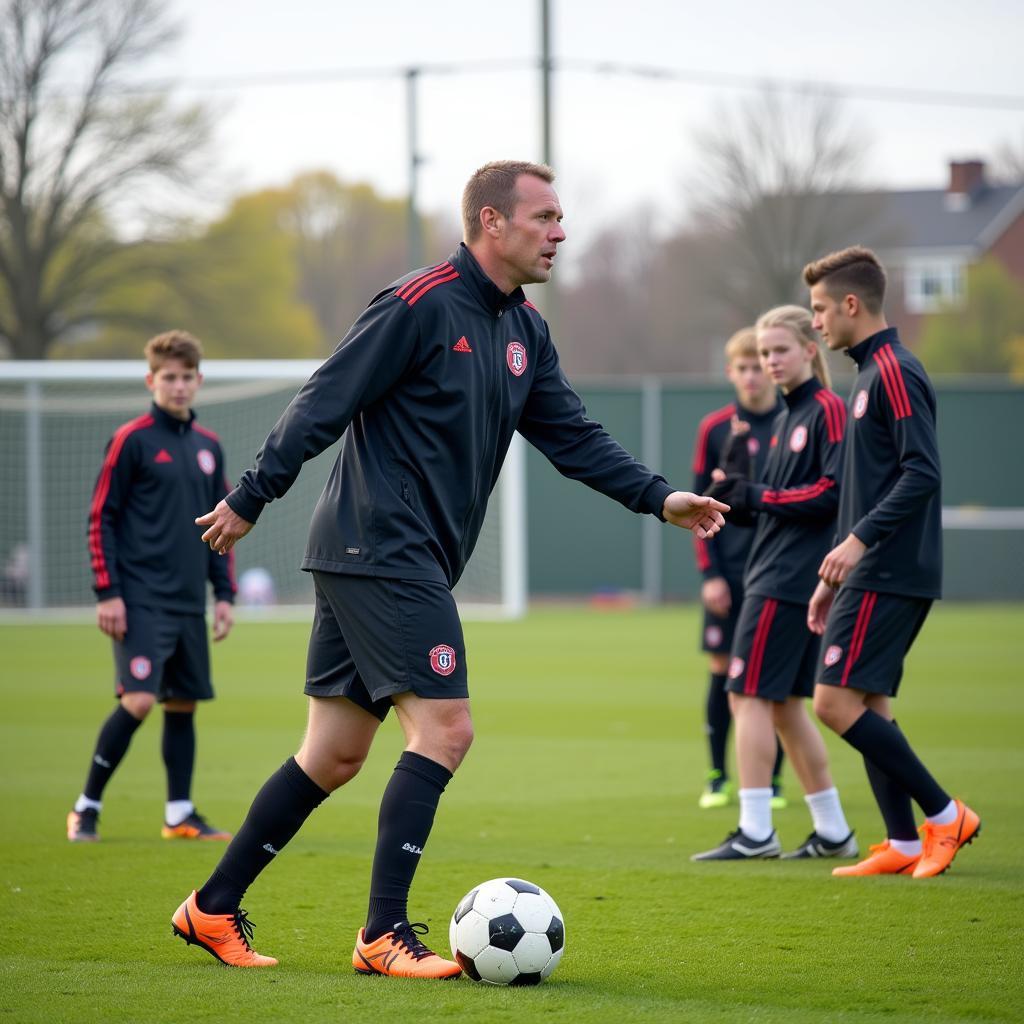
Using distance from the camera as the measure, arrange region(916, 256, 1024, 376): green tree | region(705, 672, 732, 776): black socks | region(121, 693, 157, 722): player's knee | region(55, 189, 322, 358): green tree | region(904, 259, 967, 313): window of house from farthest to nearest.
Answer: region(904, 259, 967, 313): window of house
region(916, 256, 1024, 376): green tree
region(55, 189, 322, 358): green tree
region(705, 672, 732, 776): black socks
region(121, 693, 157, 722): player's knee

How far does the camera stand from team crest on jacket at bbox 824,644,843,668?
6.02 meters

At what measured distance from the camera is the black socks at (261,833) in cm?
460

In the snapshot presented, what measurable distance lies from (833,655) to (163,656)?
10.4ft

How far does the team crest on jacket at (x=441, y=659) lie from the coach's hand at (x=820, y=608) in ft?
7.10

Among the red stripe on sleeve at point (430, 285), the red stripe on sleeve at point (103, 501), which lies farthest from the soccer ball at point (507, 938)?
the red stripe on sleeve at point (103, 501)

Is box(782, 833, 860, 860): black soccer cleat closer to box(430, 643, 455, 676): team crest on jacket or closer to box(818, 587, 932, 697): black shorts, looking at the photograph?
box(818, 587, 932, 697): black shorts

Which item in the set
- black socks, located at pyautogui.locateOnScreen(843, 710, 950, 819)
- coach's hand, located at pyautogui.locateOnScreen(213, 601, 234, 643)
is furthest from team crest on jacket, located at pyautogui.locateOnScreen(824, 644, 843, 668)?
coach's hand, located at pyautogui.locateOnScreen(213, 601, 234, 643)

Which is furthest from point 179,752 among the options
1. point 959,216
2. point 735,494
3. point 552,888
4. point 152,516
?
point 959,216

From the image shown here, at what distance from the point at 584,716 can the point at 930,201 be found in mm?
61246

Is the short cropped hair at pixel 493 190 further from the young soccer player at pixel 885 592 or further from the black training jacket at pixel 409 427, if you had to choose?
the young soccer player at pixel 885 592

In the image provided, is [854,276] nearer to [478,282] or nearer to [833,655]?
[833,655]

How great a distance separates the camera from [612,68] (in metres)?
27.7

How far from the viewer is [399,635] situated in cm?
440

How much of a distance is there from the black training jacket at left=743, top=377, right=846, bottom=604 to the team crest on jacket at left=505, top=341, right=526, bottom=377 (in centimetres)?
190
